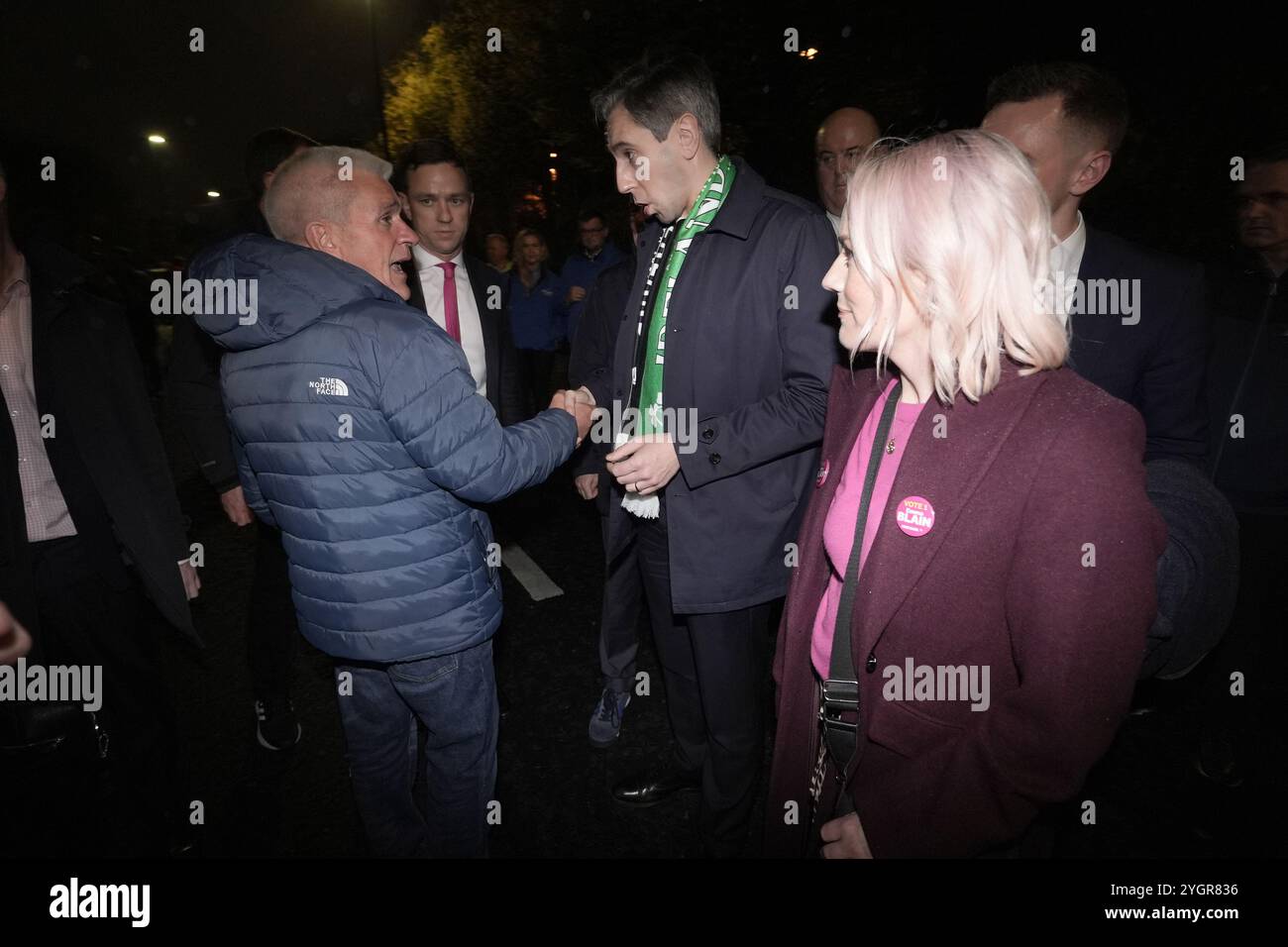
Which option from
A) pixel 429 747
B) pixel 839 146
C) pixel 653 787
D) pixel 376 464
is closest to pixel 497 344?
pixel 376 464

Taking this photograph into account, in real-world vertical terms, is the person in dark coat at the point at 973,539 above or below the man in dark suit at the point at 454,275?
below

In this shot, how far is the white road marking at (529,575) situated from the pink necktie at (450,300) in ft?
6.71

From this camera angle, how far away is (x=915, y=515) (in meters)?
1.37

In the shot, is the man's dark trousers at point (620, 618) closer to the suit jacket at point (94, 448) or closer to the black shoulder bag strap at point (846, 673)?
the black shoulder bag strap at point (846, 673)

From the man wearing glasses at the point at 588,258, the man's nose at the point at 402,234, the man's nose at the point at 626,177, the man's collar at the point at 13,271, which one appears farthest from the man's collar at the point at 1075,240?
the man wearing glasses at the point at 588,258

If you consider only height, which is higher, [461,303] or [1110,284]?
[461,303]

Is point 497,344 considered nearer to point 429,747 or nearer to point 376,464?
point 376,464

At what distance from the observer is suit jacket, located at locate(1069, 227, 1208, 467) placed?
2158 millimetres

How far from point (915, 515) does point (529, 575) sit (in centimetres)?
397

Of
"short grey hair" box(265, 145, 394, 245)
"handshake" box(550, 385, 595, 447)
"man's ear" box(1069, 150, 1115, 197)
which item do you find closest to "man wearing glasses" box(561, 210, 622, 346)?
"handshake" box(550, 385, 595, 447)

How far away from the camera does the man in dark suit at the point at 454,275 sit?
130 inches

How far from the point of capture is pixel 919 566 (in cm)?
134

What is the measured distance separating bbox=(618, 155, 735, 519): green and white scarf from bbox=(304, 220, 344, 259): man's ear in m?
1.05
